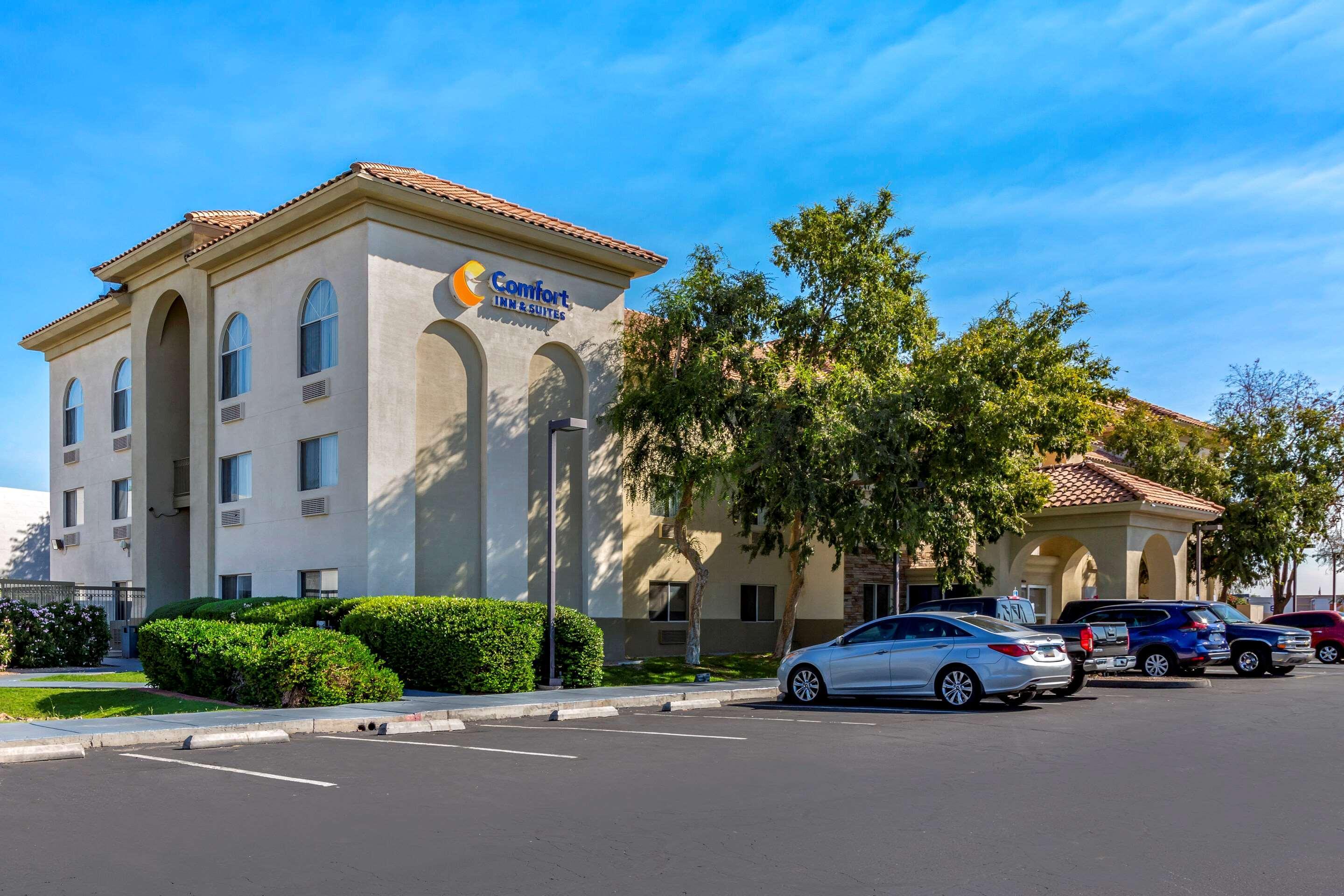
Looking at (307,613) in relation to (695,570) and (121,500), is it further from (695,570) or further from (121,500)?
(121,500)

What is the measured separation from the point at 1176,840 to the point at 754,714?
9.76 metres

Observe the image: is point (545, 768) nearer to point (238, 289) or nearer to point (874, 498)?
point (874, 498)

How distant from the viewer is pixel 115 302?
3177cm

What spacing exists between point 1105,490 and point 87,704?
83.1 ft

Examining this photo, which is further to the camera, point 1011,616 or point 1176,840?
point 1011,616

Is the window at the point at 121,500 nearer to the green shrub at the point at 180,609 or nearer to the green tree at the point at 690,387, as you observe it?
the green shrub at the point at 180,609

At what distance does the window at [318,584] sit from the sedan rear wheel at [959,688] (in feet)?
39.7

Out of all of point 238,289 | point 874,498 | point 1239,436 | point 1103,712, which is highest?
point 238,289

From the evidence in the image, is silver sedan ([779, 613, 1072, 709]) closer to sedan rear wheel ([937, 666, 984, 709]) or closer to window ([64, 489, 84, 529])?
sedan rear wheel ([937, 666, 984, 709])

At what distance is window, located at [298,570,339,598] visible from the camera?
23297 millimetres

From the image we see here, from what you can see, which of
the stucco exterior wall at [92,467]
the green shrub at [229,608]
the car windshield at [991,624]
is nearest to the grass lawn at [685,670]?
the car windshield at [991,624]

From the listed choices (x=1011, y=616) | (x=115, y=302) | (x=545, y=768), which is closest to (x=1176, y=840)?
(x=545, y=768)

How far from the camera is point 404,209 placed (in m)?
23.1

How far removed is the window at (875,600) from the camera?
113 ft
